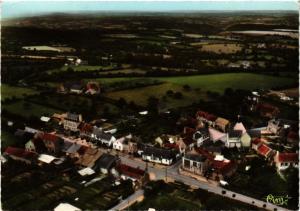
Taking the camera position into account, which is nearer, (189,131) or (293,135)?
(293,135)

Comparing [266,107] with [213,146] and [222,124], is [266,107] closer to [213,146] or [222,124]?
[222,124]

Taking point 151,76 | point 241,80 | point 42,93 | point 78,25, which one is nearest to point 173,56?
point 151,76

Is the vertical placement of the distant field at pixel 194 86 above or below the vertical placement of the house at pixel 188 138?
above

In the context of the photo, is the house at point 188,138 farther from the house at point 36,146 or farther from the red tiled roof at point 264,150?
the house at point 36,146

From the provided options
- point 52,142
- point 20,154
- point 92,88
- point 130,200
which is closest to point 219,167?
point 130,200

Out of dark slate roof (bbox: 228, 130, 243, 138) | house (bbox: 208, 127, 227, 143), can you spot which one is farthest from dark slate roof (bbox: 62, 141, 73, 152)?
dark slate roof (bbox: 228, 130, 243, 138)

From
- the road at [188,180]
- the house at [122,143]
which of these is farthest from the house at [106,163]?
the house at [122,143]

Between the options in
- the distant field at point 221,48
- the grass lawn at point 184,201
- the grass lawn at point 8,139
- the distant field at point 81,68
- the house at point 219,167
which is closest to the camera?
the grass lawn at point 184,201
